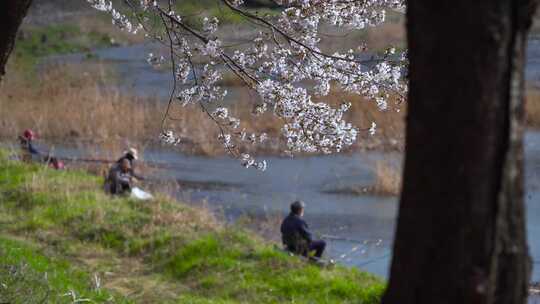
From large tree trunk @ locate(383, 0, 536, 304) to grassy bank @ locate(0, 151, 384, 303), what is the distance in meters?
4.99

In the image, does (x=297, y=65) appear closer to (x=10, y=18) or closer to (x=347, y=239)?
(x=10, y=18)

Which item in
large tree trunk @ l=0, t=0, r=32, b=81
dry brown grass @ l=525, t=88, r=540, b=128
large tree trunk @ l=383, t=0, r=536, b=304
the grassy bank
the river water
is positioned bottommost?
the grassy bank

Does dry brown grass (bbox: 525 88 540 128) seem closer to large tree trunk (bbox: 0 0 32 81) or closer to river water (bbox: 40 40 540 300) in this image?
river water (bbox: 40 40 540 300)

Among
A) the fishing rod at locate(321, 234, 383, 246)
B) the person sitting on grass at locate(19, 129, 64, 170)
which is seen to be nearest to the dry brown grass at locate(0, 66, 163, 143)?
the person sitting on grass at locate(19, 129, 64, 170)

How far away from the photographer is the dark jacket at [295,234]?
1070cm

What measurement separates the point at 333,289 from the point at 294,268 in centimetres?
65

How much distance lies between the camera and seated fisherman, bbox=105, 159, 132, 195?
516 inches

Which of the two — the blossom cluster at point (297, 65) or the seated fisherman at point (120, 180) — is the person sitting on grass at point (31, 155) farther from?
the blossom cluster at point (297, 65)

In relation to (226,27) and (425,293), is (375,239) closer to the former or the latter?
(226,27)

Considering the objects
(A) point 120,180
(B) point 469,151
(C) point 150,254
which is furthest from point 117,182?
(B) point 469,151

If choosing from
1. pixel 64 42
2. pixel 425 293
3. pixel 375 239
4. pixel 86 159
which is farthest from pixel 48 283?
pixel 64 42

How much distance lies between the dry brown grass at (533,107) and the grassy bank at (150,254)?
327 inches

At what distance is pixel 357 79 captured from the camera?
683 cm

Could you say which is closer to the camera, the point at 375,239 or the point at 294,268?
the point at 294,268
